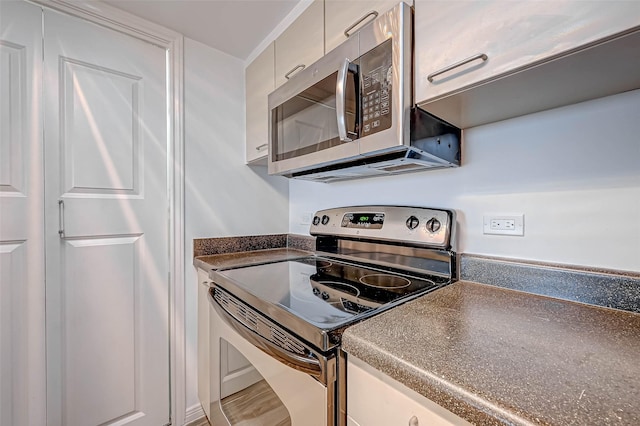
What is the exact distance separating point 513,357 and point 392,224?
72cm

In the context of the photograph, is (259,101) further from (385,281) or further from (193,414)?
(193,414)

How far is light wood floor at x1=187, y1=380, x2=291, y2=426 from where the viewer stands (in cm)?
78

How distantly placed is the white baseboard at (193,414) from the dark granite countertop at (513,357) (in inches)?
57.7

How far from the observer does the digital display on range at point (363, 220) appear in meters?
1.23

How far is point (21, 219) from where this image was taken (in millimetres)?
1141

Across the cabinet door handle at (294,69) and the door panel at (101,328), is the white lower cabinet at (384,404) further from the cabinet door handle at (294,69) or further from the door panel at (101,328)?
the door panel at (101,328)

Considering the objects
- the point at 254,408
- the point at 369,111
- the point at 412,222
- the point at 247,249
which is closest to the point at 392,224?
the point at 412,222

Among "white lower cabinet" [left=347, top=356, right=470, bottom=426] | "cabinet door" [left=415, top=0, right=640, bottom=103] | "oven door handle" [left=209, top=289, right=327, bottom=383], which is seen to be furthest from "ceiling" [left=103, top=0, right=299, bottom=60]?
"white lower cabinet" [left=347, top=356, right=470, bottom=426]

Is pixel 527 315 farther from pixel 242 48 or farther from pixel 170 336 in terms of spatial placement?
pixel 242 48

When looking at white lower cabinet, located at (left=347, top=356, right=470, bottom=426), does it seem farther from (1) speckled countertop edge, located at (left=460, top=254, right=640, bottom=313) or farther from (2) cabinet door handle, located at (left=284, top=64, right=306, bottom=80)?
(2) cabinet door handle, located at (left=284, top=64, right=306, bottom=80)

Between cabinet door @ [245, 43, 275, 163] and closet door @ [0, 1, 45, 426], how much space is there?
36.4 inches

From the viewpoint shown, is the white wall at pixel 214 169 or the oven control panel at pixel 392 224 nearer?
the oven control panel at pixel 392 224

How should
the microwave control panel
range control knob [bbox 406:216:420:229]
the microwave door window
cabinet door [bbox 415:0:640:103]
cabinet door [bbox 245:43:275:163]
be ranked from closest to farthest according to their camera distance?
1. cabinet door [bbox 415:0:640:103]
2. the microwave control panel
3. the microwave door window
4. range control knob [bbox 406:216:420:229]
5. cabinet door [bbox 245:43:275:163]

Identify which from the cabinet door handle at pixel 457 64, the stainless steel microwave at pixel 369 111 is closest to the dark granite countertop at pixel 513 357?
the stainless steel microwave at pixel 369 111
